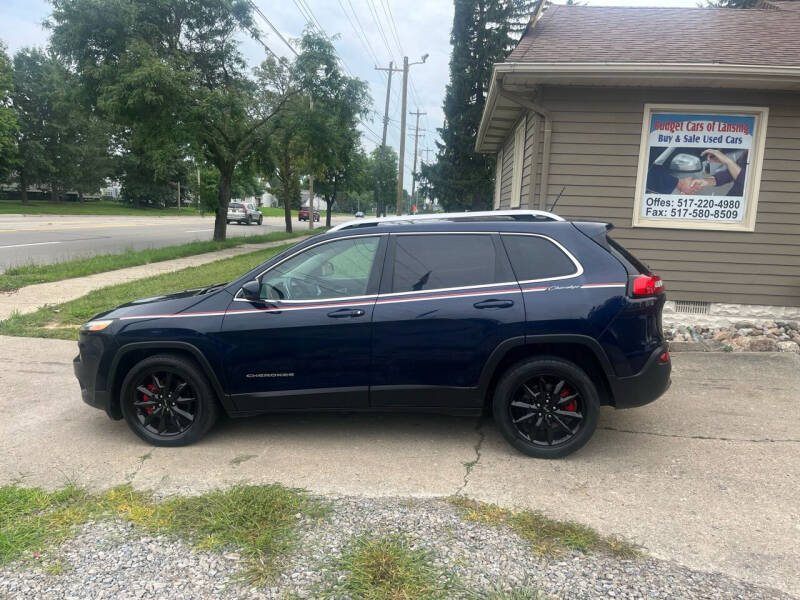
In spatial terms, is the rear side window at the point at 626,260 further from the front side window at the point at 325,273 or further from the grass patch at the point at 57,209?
the grass patch at the point at 57,209

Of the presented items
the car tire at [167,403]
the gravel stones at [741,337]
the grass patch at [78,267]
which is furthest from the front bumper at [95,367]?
the grass patch at [78,267]

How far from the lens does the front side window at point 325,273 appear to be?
13.4 feet

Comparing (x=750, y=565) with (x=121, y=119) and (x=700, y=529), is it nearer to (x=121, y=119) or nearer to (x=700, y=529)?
(x=700, y=529)

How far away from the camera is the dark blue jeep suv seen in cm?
384

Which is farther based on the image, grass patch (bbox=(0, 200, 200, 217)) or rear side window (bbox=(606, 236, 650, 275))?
grass patch (bbox=(0, 200, 200, 217))

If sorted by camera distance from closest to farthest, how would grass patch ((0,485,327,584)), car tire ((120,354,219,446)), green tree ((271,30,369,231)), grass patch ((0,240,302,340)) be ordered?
grass patch ((0,485,327,584)) → car tire ((120,354,219,446)) → grass patch ((0,240,302,340)) → green tree ((271,30,369,231))

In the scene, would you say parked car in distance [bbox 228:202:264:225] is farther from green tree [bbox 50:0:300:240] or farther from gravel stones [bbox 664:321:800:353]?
gravel stones [bbox 664:321:800:353]

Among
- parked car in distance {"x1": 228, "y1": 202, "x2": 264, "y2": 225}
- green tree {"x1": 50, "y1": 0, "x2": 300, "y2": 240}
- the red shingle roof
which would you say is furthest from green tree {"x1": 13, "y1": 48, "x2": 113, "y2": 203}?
the red shingle roof

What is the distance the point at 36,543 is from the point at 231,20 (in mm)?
18251

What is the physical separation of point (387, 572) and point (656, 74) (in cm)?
625

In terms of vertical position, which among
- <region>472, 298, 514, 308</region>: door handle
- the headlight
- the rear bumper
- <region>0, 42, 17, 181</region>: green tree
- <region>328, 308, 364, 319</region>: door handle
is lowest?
the rear bumper

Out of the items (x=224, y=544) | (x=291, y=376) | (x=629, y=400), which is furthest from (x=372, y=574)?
(x=629, y=400)

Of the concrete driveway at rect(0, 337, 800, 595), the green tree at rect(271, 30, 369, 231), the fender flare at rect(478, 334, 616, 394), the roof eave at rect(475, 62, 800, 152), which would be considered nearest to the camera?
the concrete driveway at rect(0, 337, 800, 595)

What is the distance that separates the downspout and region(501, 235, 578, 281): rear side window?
12.0 ft
